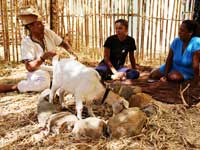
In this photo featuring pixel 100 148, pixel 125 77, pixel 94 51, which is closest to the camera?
pixel 100 148

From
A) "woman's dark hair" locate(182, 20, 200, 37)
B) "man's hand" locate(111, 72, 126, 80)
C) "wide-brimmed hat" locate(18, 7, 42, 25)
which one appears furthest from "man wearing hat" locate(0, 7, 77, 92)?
"woman's dark hair" locate(182, 20, 200, 37)

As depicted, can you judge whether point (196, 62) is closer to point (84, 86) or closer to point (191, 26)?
point (191, 26)

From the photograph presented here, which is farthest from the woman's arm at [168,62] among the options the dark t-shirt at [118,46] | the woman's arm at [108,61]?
the woman's arm at [108,61]

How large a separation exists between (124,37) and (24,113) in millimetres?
1554

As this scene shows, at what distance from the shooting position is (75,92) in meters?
2.82

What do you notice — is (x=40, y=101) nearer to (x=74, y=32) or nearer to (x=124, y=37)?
(x=124, y=37)

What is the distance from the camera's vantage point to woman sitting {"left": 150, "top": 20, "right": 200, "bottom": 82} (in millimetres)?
3686

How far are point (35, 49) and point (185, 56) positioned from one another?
1673 millimetres

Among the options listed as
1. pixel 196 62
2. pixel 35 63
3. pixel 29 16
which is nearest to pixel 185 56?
pixel 196 62

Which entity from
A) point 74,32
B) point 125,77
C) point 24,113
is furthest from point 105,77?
point 74,32

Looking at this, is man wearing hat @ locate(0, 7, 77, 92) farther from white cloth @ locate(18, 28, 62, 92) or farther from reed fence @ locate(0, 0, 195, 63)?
reed fence @ locate(0, 0, 195, 63)

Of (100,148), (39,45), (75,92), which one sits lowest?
(100,148)

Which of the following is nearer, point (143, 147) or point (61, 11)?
point (143, 147)

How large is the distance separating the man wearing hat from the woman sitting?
1141mm
